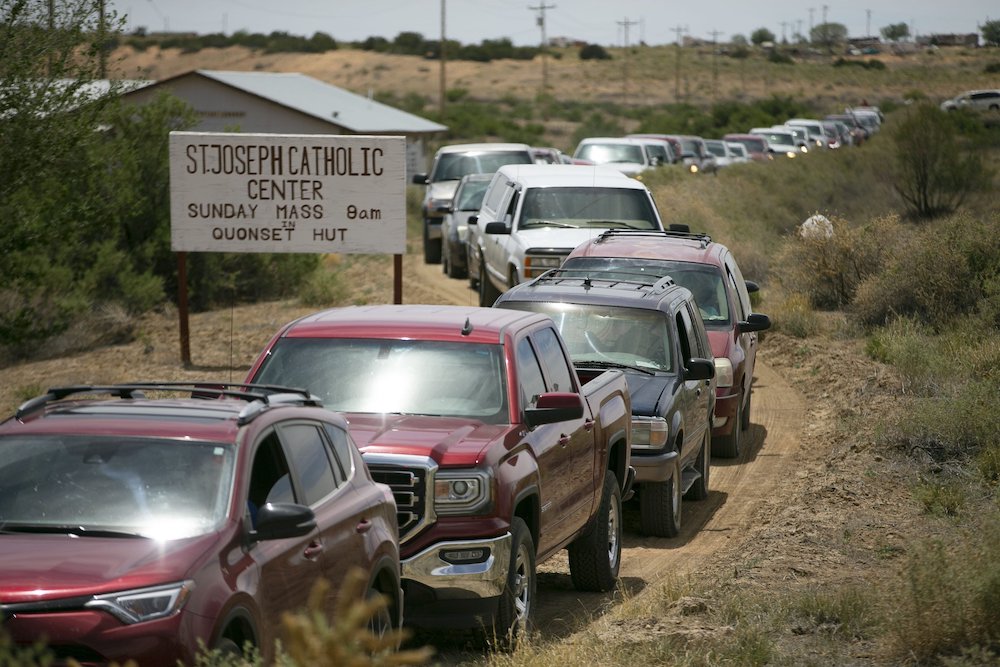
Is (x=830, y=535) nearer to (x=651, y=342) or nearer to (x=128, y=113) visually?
(x=651, y=342)

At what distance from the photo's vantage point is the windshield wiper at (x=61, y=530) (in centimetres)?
525

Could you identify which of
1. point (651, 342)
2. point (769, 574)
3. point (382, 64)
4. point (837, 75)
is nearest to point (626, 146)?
point (651, 342)

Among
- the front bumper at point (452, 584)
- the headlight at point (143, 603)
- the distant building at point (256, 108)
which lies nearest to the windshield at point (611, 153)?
the distant building at point (256, 108)

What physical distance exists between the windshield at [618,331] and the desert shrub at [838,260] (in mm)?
12104

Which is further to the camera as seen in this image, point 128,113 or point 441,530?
point 128,113

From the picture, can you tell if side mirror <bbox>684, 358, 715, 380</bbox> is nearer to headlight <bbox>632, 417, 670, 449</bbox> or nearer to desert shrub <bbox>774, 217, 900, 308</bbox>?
headlight <bbox>632, 417, 670, 449</bbox>

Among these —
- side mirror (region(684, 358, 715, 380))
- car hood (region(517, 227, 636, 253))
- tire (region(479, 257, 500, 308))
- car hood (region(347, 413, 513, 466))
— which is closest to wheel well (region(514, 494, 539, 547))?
car hood (region(347, 413, 513, 466))

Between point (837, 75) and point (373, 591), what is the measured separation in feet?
388

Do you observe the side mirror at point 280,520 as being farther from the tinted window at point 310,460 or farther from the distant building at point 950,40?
the distant building at point 950,40

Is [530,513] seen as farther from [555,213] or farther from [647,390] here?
[555,213]

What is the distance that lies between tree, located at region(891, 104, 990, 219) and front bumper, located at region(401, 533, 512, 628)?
29.9 m

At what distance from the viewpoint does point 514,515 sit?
7754mm

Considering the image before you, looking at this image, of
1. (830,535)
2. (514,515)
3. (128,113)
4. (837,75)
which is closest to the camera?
(514,515)

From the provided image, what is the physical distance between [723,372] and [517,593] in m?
6.27
